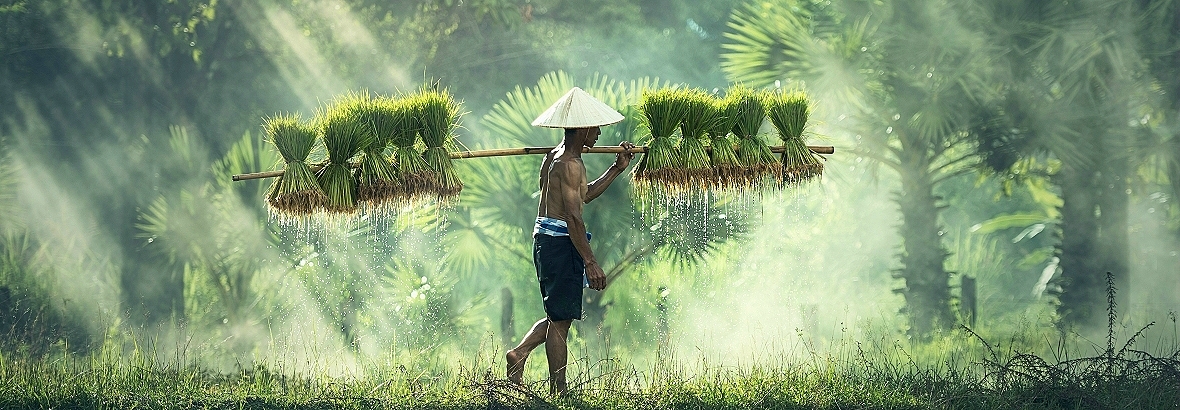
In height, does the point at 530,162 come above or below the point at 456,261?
above

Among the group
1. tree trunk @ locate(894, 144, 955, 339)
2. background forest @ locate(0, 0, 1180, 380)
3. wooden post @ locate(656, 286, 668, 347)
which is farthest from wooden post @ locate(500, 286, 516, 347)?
tree trunk @ locate(894, 144, 955, 339)

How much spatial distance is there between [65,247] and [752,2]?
9.31 meters

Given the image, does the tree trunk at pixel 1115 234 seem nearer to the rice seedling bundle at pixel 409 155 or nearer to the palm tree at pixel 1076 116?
the palm tree at pixel 1076 116

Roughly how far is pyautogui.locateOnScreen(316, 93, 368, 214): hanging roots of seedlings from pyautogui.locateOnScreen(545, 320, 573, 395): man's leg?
1.19m

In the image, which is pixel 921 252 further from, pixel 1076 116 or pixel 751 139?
pixel 751 139

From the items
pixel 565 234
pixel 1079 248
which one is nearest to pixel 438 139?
pixel 565 234

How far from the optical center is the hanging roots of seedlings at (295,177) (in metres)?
5.53

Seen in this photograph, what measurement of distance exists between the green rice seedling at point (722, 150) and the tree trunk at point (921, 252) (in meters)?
4.86

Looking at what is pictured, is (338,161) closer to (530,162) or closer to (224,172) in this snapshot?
(530,162)

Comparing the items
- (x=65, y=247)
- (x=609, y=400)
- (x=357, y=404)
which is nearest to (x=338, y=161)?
(x=357, y=404)

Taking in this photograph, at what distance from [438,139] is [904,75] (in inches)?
248

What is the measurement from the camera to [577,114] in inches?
210

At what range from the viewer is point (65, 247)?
37.6 ft

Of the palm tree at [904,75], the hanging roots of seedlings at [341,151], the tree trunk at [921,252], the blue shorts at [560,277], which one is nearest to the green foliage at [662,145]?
the blue shorts at [560,277]
